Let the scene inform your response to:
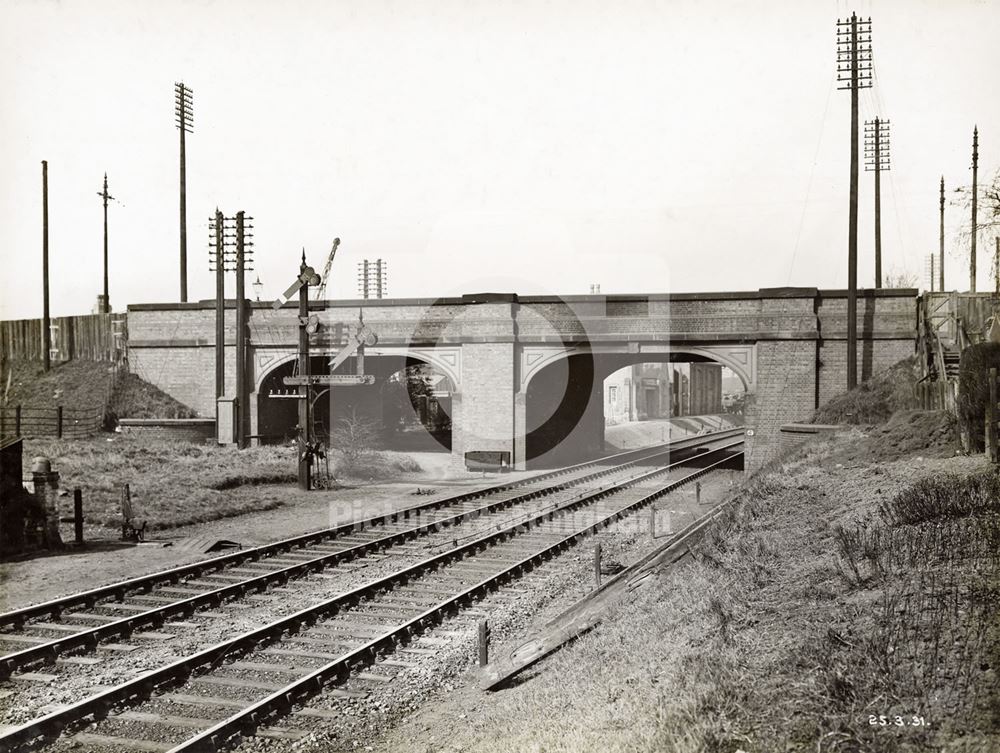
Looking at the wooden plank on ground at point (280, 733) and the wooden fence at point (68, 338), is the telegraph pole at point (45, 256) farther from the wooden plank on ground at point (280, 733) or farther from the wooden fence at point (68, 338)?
the wooden plank on ground at point (280, 733)

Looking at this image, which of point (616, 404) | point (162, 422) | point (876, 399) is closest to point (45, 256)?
point (162, 422)

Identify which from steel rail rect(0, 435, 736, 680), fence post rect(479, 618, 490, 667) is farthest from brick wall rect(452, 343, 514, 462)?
fence post rect(479, 618, 490, 667)

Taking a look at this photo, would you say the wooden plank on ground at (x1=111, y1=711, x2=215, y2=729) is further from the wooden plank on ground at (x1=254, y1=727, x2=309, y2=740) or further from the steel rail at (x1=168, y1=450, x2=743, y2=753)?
the wooden plank on ground at (x1=254, y1=727, x2=309, y2=740)

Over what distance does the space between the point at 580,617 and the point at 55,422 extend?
26.9m

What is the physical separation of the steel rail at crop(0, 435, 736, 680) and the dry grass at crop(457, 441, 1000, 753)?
4.42 meters

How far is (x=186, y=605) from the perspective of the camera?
9.01m

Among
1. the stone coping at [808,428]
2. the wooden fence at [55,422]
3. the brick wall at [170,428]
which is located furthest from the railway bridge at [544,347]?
the wooden fence at [55,422]

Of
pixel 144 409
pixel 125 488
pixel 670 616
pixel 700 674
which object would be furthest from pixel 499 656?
pixel 144 409

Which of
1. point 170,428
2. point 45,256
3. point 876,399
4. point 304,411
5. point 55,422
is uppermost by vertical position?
point 45,256

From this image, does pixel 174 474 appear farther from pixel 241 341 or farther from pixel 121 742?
pixel 121 742

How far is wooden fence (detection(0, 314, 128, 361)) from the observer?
32875 mm

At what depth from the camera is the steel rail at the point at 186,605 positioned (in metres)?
7.41

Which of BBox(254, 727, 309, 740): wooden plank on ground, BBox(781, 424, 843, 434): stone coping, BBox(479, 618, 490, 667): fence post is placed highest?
BBox(781, 424, 843, 434): stone coping

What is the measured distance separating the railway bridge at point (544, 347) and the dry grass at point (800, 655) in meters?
15.9
